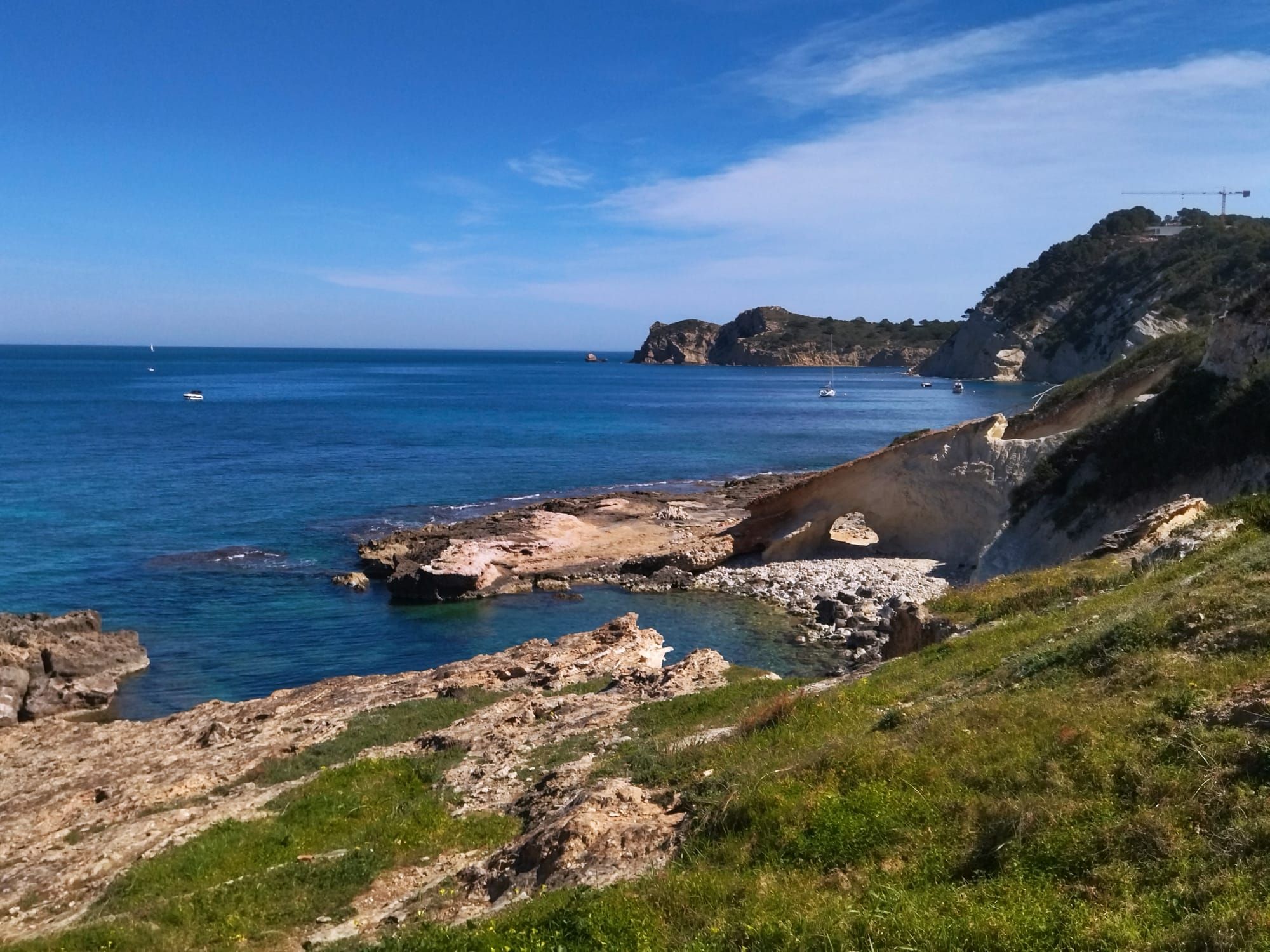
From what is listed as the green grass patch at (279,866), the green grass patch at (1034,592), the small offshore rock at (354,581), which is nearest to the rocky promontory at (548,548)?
the small offshore rock at (354,581)

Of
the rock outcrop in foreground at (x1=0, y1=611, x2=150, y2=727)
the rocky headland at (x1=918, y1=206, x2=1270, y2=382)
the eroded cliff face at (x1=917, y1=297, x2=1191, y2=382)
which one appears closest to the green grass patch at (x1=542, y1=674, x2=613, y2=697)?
the rock outcrop in foreground at (x1=0, y1=611, x2=150, y2=727)

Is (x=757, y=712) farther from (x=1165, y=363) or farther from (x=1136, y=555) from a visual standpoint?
(x=1165, y=363)

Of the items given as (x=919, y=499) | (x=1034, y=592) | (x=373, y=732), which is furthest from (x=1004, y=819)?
(x=919, y=499)

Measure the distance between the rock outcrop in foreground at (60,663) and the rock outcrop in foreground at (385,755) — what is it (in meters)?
1.51

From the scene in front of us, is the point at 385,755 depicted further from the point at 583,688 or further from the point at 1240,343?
the point at 1240,343

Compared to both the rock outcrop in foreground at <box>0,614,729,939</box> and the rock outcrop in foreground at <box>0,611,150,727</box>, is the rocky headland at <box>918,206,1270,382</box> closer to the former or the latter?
the rock outcrop in foreground at <box>0,614,729,939</box>

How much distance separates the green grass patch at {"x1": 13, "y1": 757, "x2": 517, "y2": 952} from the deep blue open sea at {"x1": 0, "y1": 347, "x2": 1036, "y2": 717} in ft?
43.4

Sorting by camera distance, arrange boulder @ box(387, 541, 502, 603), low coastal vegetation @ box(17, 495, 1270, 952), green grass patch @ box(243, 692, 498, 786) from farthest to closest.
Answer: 1. boulder @ box(387, 541, 502, 603)
2. green grass patch @ box(243, 692, 498, 786)
3. low coastal vegetation @ box(17, 495, 1270, 952)

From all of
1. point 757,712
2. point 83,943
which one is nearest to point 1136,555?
point 757,712

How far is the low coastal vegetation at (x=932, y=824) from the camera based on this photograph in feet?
22.4

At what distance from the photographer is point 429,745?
1722cm

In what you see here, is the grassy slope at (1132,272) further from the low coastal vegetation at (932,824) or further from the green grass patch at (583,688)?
the low coastal vegetation at (932,824)

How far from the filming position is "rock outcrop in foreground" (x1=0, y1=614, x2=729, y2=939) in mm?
10688

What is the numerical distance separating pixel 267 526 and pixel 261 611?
579 inches
